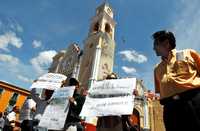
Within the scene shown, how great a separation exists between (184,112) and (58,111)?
2.80m

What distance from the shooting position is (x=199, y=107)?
7.18 ft

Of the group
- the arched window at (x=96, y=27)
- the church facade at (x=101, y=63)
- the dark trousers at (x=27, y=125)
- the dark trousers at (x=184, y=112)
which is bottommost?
the dark trousers at (x=27, y=125)

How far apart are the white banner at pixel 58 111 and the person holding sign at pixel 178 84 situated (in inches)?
87.5

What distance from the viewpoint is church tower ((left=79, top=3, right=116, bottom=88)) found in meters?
25.7

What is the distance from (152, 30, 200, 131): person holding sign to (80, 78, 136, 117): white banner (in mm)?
1069

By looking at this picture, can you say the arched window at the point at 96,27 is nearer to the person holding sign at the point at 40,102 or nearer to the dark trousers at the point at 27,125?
the person holding sign at the point at 40,102

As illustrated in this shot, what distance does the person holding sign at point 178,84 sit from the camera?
7.22 ft

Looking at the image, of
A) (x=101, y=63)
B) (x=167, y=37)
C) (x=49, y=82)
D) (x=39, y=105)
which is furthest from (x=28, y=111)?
(x=101, y=63)

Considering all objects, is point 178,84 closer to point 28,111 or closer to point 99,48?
point 28,111

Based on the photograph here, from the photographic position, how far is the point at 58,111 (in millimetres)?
4379

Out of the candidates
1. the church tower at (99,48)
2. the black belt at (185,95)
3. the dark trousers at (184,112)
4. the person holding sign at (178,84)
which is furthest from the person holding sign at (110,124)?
the church tower at (99,48)

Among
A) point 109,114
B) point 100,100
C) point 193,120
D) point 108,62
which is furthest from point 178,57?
point 108,62

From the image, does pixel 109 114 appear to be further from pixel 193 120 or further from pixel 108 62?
pixel 108 62

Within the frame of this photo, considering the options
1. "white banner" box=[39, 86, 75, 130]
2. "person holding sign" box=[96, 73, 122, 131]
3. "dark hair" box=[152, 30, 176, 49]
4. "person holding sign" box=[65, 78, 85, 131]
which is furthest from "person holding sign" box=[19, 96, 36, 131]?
"dark hair" box=[152, 30, 176, 49]
